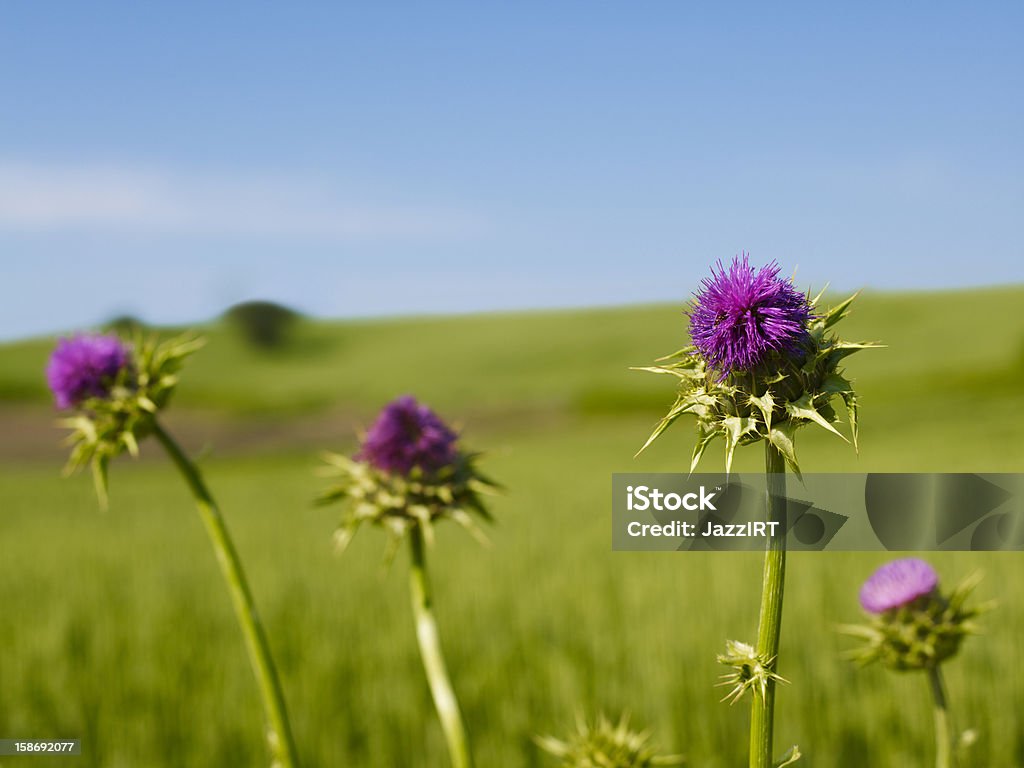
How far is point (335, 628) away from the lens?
35.1 ft

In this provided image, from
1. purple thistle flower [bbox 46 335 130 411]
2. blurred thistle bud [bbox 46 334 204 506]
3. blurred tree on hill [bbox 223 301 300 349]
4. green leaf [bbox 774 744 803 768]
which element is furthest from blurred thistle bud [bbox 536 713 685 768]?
blurred tree on hill [bbox 223 301 300 349]

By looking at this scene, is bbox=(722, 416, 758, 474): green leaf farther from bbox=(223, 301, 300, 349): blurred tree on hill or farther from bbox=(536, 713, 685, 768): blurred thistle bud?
bbox=(223, 301, 300, 349): blurred tree on hill

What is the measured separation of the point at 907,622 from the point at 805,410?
1402mm

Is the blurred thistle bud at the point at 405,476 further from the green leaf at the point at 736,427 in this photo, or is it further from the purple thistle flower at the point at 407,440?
the green leaf at the point at 736,427

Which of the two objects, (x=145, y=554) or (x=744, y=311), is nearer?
(x=744, y=311)

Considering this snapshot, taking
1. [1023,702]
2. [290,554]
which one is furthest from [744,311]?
[290,554]

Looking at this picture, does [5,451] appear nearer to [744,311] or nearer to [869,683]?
[869,683]

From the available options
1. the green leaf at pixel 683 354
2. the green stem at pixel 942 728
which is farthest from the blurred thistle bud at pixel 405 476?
the green stem at pixel 942 728

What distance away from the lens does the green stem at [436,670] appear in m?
2.20

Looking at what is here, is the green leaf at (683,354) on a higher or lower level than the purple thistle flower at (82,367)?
higher

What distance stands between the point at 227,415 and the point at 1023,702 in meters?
67.9

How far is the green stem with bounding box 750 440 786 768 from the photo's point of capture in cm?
153

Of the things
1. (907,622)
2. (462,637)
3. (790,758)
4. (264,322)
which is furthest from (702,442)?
(264,322)

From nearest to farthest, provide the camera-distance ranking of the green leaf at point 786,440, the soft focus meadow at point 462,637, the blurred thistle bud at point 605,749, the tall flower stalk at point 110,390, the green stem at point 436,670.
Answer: the green leaf at point 786,440, the green stem at point 436,670, the blurred thistle bud at point 605,749, the tall flower stalk at point 110,390, the soft focus meadow at point 462,637
